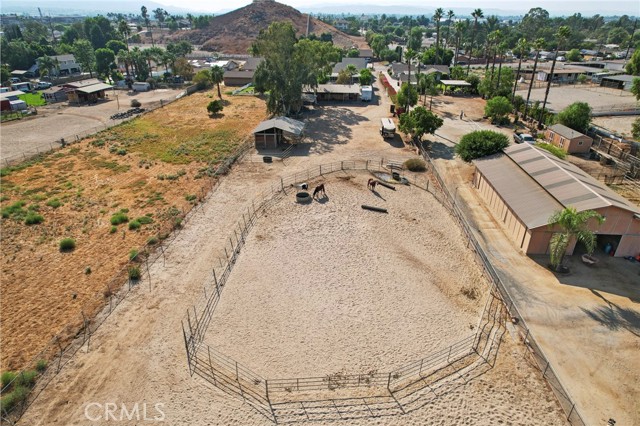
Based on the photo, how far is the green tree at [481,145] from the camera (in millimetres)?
38219

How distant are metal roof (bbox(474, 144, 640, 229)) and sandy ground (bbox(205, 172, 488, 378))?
5325 mm

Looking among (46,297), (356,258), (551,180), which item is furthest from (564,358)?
(46,297)

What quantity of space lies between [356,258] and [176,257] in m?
13.0

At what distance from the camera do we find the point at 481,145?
38.6m

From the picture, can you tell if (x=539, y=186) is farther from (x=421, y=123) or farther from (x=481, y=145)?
(x=421, y=123)

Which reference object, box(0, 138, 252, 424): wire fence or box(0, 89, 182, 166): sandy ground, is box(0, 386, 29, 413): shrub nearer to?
box(0, 138, 252, 424): wire fence

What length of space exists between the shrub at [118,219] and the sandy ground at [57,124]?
2599 centimetres

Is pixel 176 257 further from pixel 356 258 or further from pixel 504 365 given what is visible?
pixel 504 365

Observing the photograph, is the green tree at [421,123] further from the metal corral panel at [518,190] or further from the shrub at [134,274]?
the shrub at [134,274]

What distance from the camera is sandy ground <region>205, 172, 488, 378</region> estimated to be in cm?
1977

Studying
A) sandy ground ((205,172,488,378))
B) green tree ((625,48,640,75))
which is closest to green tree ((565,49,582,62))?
green tree ((625,48,640,75))

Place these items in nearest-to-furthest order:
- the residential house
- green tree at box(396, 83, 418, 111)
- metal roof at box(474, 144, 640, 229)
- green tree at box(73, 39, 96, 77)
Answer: metal roof at box(474, 144, 640, 229)
the residential house
green tree at box(396, 83, 418, 111)
green tree at box(73, 39, 96, 77)

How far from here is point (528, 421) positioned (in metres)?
16.2

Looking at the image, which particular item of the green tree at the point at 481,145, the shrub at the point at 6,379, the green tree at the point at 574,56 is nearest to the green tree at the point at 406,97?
the green tree at the point at 481,145
